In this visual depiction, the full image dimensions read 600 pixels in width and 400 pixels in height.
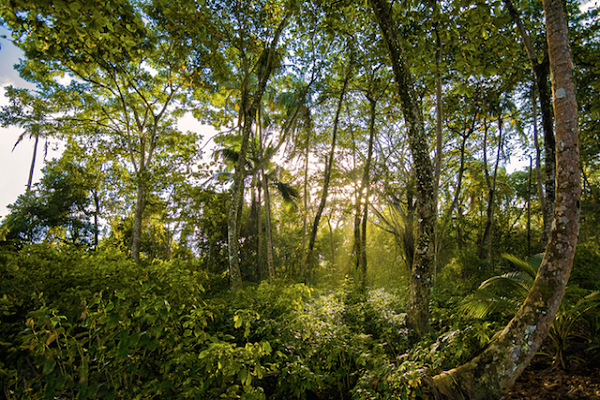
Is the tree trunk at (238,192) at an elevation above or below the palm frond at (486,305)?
above

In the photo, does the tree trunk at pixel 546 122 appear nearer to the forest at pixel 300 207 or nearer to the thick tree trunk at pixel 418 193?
the forest at pixel 300 207

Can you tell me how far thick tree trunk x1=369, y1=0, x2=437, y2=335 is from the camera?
388cm

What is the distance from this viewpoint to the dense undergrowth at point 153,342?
166cm

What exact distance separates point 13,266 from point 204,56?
23.2ft

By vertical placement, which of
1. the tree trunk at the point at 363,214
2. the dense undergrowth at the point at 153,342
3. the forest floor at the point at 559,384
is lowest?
the forest floor at the point at 559,384

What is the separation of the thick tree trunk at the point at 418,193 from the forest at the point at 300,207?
0.09 feet

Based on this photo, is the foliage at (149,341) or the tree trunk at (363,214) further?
the tree trunk at (363,214)

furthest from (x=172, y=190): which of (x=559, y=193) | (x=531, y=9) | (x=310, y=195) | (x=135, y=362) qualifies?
(x=531, y=9)

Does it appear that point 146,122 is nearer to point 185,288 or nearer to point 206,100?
point 206,100

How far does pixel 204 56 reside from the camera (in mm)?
7445

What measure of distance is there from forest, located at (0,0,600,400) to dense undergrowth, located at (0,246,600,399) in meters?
0.02

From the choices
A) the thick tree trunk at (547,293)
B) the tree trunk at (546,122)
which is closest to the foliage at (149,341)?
the thick tree trunk at (547,293)

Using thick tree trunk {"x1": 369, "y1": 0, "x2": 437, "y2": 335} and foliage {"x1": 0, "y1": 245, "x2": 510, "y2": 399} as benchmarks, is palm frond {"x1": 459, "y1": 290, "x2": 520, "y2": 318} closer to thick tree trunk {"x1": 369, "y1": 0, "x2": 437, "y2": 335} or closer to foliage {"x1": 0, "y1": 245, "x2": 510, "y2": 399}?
foliage {"x1": 0, "y1": 245, "x2": 510, "y2": 399}

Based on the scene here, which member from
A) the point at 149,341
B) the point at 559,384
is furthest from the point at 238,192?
the point at 559,384
